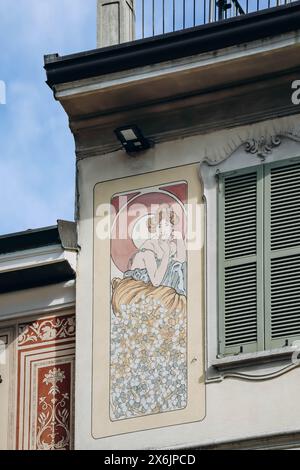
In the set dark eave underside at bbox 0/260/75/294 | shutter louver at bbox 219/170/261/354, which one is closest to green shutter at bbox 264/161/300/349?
shutter louver at bbox 219/170/261/354

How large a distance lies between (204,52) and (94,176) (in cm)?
191

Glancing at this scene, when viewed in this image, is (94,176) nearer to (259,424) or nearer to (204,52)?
(204,52)

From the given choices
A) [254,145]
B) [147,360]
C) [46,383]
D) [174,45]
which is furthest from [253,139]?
[46,383]

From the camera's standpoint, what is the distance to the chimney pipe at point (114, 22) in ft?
77.2

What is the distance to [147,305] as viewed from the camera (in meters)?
22.1

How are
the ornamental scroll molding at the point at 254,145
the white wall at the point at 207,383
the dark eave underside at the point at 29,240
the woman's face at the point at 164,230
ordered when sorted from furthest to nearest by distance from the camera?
1. the dark eave underside at the point at 29,240
2. the woman's face at the point at 164,230
3. the ornamental scroll molding at the point at 254,145
4. the white wall at the point at 207,383

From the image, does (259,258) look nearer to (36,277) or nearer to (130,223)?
(130,223)

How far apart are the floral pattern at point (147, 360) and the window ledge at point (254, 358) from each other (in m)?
0.43

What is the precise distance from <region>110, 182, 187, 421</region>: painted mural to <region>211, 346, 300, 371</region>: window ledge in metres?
0.43

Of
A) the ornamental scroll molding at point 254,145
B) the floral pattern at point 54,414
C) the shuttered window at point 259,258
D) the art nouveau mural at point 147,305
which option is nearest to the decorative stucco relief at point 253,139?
the ornamental scroll molding at point 254,145

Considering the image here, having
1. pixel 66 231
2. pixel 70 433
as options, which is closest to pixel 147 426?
pixel 70 433

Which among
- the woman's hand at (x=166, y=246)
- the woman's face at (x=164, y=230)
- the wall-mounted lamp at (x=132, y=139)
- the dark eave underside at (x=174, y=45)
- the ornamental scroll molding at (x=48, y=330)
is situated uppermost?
the dark eave underside at (x=174, y=45)

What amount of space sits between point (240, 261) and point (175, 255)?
76 centimetres

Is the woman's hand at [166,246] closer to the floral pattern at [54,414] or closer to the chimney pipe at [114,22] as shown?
the floral pattern at [54,414]
